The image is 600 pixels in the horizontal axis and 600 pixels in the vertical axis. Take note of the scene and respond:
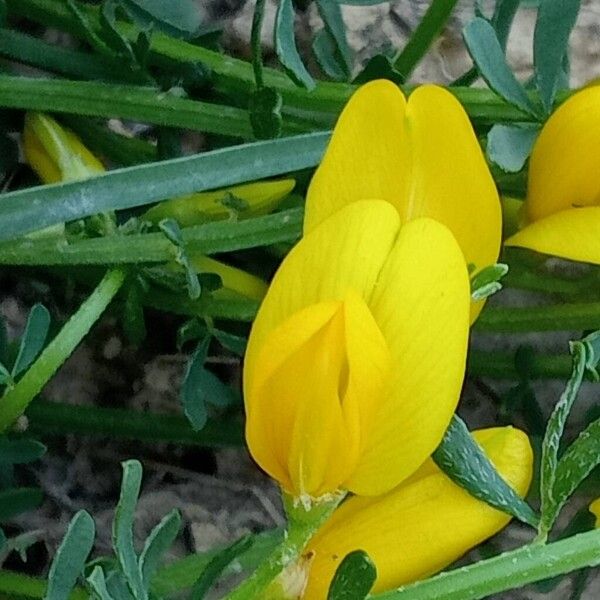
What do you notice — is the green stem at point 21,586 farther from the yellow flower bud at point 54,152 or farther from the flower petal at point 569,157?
the flower petal at point 569,157

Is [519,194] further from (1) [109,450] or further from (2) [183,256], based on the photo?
(1) [109,450]

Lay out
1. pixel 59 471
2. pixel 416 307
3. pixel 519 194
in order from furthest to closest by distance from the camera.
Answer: pixel 59 471, pixel 519 194, pixel 416 307

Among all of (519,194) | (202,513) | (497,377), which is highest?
(519,194)

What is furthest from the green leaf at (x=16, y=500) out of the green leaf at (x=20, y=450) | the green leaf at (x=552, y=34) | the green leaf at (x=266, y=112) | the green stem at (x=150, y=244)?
the green leaf at (x=552, y=34)

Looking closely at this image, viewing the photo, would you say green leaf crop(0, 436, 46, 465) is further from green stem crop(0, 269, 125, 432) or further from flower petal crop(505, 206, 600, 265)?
flower petal crop(505, 206, 600, 265)

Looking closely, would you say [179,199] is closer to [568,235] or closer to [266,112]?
[266,112]

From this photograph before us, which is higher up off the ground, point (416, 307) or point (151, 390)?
point (416, 307)

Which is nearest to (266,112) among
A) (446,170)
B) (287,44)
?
(287,44)

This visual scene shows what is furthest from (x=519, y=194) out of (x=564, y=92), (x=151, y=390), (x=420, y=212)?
(x=151, y=390)
